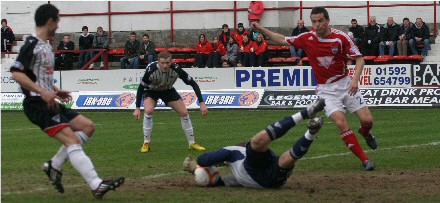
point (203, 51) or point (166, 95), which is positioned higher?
point (203, 51)

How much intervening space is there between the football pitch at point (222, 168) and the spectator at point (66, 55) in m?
12.1

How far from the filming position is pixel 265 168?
37.7 ft

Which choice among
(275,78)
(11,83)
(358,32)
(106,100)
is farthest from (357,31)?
(11,83)

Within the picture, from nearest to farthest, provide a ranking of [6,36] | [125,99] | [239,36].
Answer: [125,99] → [239,36] → [6,36]

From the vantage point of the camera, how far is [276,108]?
2939cm

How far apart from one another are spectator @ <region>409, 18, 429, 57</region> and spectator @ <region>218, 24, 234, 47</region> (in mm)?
6976

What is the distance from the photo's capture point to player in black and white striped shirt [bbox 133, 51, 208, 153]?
1672 centimetres

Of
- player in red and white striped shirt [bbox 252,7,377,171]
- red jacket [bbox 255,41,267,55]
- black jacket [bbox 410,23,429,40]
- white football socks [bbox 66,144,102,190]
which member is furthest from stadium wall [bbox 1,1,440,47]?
white football socks [bbox 66,144,102,190]

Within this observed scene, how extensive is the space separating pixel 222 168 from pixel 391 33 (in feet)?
70.4

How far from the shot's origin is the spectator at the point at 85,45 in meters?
38.1

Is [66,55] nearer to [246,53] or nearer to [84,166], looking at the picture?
[246,53]

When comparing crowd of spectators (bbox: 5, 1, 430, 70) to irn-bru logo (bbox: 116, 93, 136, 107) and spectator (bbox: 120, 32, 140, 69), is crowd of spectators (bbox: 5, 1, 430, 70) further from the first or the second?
irn-bru logo (bbox: 116, 93, 136, 107)

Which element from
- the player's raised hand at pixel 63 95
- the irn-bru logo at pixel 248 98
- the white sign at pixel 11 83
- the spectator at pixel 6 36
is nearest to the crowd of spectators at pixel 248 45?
the spectator at pixel 6 36

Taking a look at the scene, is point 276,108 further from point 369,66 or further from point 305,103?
point 369,66
